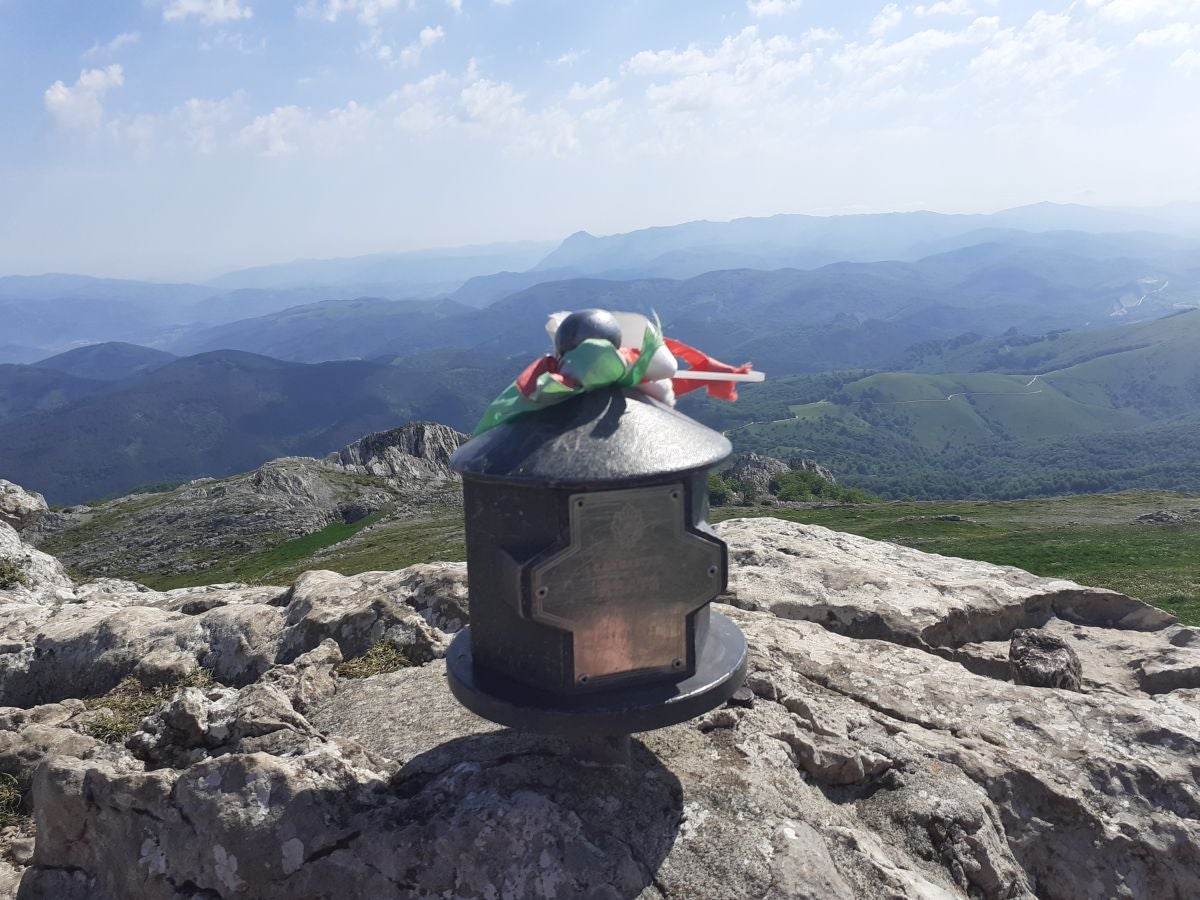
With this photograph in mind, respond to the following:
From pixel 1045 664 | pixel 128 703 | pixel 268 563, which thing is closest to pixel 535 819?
pixel 128 703

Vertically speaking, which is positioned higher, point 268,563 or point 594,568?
point 594,568

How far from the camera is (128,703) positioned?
7.49 m

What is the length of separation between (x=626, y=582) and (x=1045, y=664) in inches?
220

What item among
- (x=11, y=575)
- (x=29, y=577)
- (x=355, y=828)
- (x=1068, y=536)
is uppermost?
(x=355, y=828)

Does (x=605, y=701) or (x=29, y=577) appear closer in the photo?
(x=605, y=701)

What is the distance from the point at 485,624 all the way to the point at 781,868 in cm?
233

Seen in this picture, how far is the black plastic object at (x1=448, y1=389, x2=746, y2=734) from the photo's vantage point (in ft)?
15.6

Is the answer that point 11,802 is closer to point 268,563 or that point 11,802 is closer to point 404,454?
point 268,563

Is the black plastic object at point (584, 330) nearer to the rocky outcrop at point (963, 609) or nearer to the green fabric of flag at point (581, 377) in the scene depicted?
the green fabric of flag at point (581, 377)

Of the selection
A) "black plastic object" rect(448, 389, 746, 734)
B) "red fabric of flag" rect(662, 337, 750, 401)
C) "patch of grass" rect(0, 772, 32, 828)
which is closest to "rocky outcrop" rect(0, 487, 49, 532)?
"patch of grass" rect(0, 772, 32, 828)

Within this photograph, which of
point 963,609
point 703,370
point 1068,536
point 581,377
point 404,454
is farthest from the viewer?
point 404,454

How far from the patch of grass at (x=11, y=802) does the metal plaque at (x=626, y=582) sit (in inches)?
201

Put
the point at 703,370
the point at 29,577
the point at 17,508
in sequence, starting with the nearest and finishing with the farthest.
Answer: the point at 703,370, the point at 29,577, the point at 17,508

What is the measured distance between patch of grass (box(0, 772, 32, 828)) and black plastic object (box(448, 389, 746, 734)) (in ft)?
13.9
